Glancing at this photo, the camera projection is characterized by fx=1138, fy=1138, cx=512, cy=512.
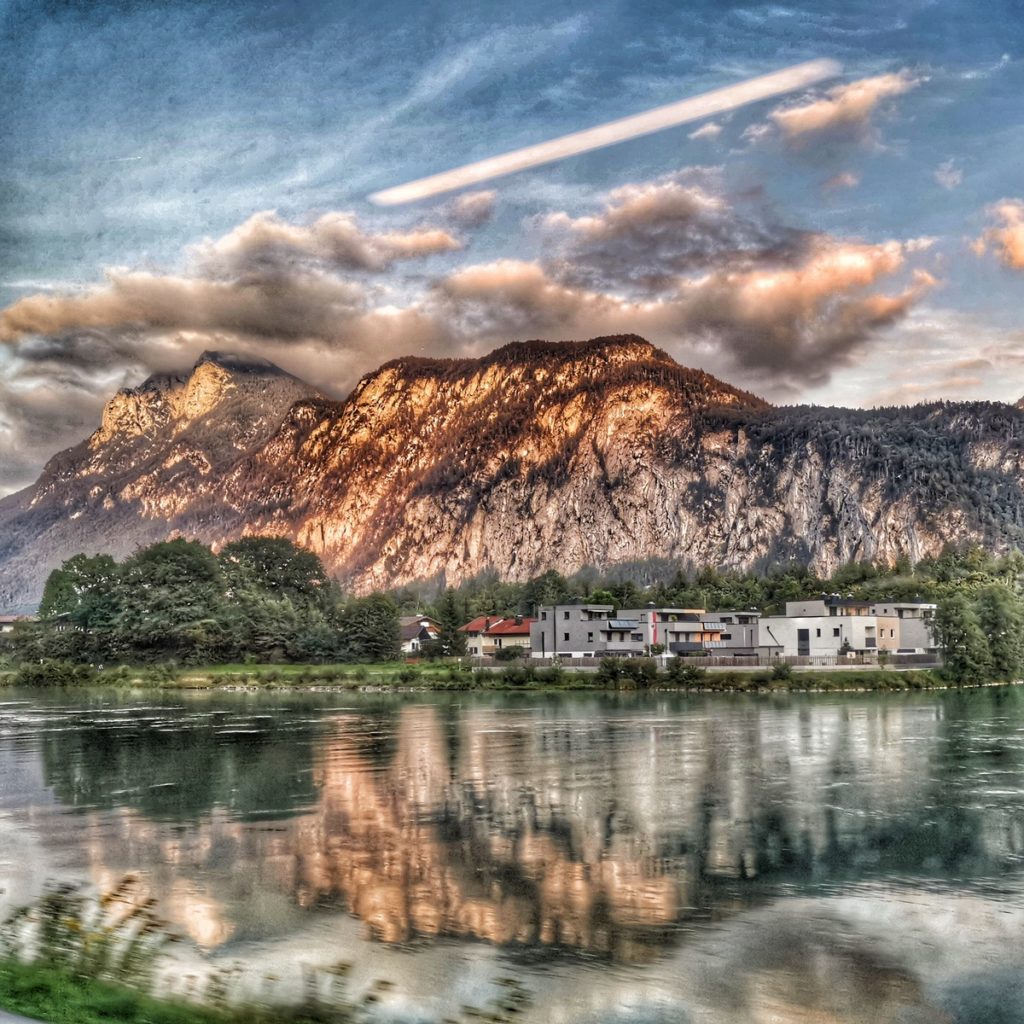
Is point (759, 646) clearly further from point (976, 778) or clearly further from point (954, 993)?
point (954, 993)

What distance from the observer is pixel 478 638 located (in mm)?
117312

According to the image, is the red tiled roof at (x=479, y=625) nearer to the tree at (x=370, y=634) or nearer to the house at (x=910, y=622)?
the tree at (x=370, y=634)

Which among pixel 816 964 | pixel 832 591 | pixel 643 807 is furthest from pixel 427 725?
pixel 832 591

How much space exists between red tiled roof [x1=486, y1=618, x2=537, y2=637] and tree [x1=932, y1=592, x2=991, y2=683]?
42.5 metres

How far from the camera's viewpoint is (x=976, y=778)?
33844 millimetres

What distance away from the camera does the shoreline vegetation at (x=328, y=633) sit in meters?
83.7

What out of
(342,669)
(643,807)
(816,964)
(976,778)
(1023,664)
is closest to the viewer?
(816,964)

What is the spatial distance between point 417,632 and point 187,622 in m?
31.1

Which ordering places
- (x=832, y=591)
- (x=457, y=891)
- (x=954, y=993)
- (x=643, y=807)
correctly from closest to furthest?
1. (x=954, y=993)
2. (x=457, y=891)
3. (x=643, y=807)
4. (x=832, y=591)

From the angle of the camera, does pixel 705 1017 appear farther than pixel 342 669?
No

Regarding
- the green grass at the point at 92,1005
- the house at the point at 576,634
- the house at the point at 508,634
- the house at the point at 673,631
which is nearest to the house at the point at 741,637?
the house at the point at 673,631

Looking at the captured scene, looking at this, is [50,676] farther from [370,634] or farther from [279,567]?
[279,567]

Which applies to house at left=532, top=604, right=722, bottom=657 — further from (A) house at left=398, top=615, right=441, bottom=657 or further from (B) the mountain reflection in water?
(B) the mountain reflection in water

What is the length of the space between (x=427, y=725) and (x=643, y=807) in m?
27.4
